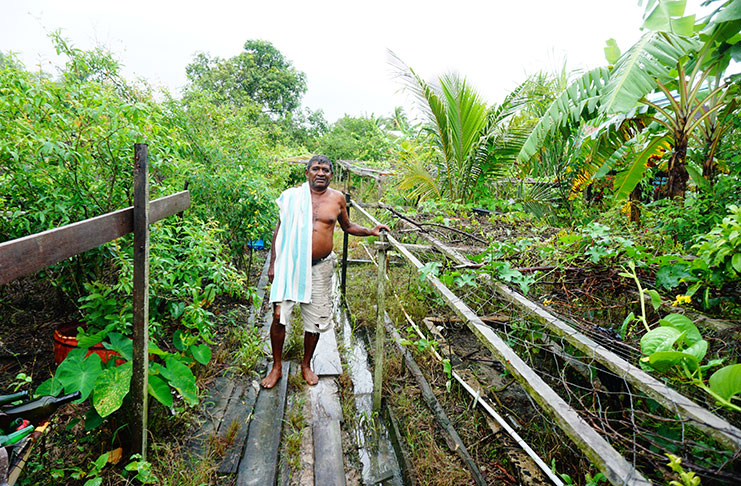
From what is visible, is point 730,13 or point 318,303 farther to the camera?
point 318,303

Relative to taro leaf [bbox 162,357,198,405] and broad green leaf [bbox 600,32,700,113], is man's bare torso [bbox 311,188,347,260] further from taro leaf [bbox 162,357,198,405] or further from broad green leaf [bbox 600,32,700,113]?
broad green leaf [bbox 600,32,700,113]

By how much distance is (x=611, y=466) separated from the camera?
778 millimetres

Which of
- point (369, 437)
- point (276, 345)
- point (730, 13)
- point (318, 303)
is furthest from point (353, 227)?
point (730, 13)

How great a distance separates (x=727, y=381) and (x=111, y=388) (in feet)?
7.65

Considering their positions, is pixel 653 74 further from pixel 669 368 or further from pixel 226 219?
pixel 226 219

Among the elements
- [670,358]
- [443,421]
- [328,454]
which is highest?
[670,358]

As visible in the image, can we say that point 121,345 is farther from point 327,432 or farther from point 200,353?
point 327,432

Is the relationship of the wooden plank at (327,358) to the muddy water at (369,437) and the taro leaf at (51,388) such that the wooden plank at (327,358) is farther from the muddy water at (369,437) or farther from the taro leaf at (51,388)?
the taro leaf at (51,388)

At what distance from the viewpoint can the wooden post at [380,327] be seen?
2.70 meters

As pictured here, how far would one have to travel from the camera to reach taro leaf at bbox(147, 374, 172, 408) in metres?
1.89

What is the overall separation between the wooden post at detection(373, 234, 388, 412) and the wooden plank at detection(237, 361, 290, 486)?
2.35 ft

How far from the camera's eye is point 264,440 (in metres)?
2.36

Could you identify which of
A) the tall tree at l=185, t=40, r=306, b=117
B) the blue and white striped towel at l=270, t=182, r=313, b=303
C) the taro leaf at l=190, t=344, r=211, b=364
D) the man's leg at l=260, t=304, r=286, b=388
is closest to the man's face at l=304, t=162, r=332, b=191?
the blue and white striped towel at l=270, t=182, r=313, b=303

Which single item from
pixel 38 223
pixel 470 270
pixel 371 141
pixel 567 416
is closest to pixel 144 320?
pixel 38 223
